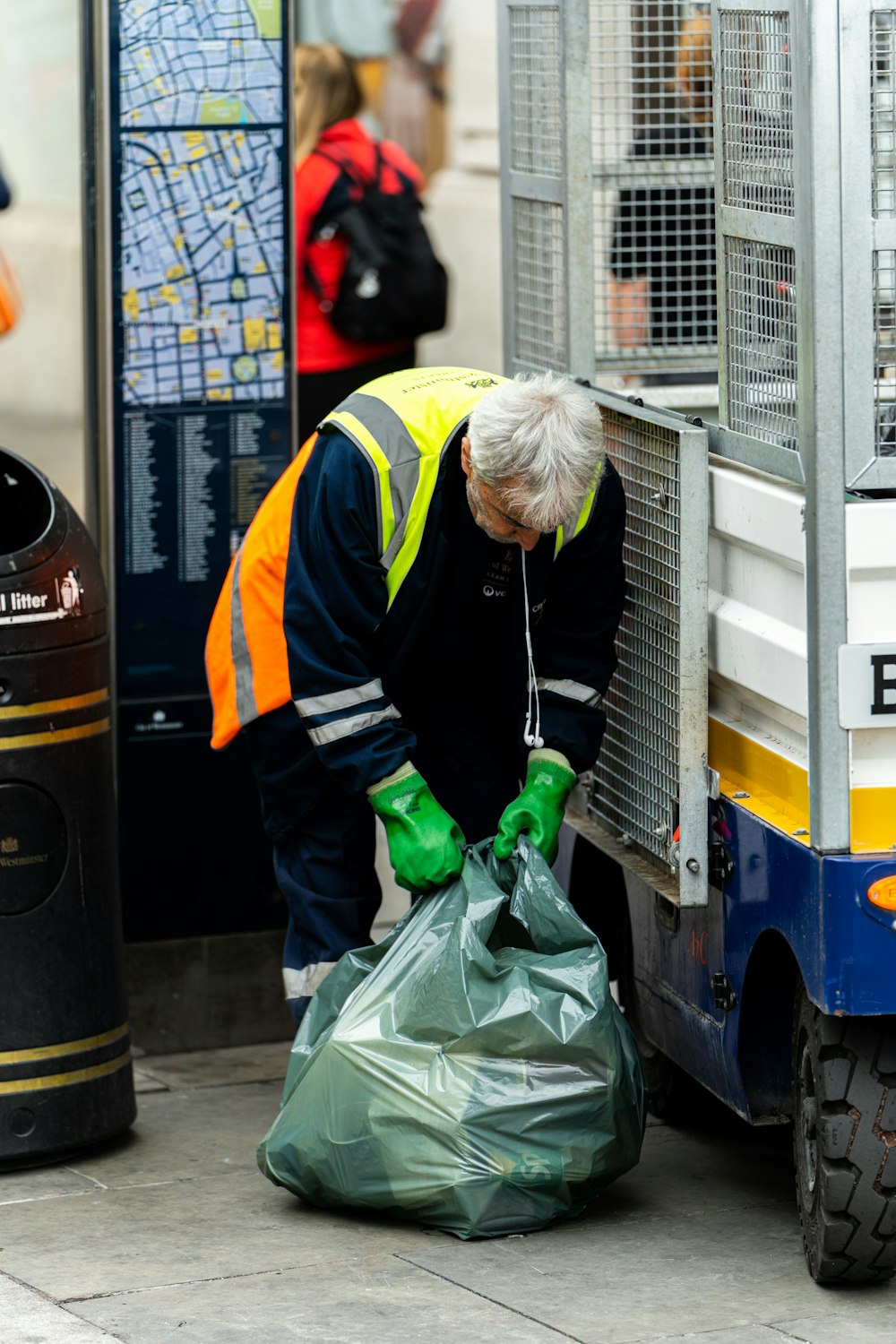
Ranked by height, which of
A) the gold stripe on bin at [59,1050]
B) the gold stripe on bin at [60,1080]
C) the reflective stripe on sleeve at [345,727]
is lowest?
the gold stripe on bin at [60,1080]

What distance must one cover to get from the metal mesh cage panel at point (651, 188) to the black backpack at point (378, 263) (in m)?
0.83

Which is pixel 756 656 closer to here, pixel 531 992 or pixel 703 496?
pixel 703 496

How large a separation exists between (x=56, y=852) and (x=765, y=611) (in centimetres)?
150

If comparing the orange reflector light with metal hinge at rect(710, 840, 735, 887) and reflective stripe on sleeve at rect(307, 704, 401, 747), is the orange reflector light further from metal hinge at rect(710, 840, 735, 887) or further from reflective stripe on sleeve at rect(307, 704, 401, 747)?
reflective stripe on sleeve at rect(307, 704, 401, 747)

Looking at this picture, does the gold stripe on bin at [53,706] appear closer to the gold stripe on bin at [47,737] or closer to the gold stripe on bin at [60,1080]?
the gold stripe on bin at [47,737]

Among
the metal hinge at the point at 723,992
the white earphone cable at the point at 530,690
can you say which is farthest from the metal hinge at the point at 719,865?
the white earphone cable at the point at 530,690

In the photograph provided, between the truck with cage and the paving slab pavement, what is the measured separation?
0.18 m

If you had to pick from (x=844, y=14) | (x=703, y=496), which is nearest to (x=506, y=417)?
(x=703, y=496)

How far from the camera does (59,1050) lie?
14.5 feet

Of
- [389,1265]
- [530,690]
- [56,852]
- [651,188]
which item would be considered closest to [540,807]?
[530,690]

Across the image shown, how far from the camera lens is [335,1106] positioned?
3.96 meters

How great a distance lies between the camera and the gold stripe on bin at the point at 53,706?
4.31m

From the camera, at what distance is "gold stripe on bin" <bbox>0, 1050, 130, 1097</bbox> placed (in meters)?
4.38

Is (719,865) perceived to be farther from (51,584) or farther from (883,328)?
(51,584)
